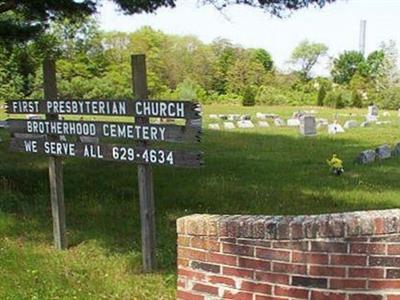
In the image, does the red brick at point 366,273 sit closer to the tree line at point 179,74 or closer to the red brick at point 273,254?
the red brick at point 273,254

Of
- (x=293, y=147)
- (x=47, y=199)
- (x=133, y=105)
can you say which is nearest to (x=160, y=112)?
(x=133, y=105)

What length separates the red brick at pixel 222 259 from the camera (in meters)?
3.48

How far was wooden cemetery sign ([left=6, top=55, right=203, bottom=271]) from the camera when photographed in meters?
5.70

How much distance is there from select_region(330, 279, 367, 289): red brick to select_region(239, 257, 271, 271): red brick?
365 millimetres

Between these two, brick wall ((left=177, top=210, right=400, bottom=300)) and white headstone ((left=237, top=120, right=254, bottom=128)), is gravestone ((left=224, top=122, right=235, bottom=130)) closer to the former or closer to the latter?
white headstone ((left=237, top=120, right=254, bottom=128))

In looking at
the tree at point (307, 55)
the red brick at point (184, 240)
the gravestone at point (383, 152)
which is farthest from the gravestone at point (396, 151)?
the tree at point (307, 55)

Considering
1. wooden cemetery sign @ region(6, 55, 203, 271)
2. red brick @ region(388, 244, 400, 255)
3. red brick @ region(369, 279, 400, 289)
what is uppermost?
wooden cemetery sign @ region(6, 55, 203, 271)

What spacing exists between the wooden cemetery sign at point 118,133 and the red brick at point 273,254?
233 cm

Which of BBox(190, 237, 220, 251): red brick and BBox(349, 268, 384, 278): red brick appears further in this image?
BBox(190, 237, 220, 251): red brick

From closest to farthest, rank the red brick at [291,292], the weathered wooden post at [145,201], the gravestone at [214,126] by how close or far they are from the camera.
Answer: the red brick at [291,292], the weathered wooden post at [145,201], the gravestone at [214,126]

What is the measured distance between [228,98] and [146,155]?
175ft

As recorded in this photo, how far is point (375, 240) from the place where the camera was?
3.11m

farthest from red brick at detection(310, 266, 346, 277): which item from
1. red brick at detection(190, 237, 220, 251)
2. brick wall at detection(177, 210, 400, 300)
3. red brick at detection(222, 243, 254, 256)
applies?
red brick at detection(190, 237, 220, 251)

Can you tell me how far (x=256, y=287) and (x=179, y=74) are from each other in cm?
6079
